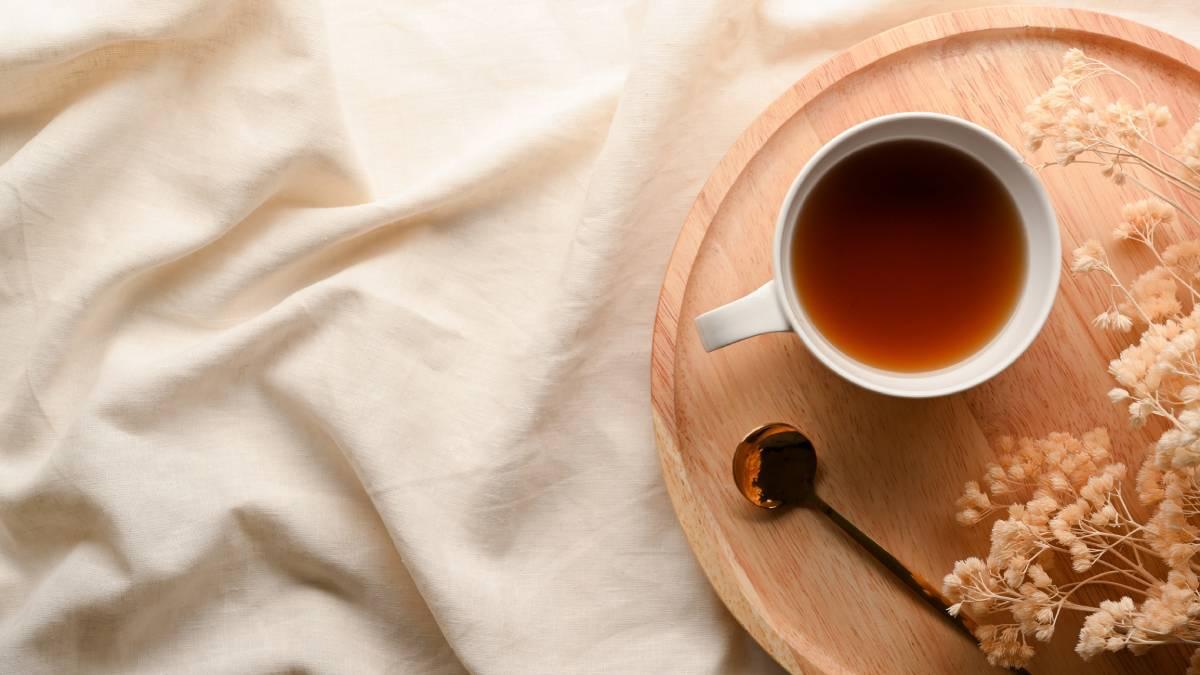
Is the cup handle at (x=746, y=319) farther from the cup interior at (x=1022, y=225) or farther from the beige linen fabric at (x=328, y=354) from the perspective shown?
the beige linen fabric at (x=328, y=354)

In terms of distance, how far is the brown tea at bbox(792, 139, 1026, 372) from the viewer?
91cm

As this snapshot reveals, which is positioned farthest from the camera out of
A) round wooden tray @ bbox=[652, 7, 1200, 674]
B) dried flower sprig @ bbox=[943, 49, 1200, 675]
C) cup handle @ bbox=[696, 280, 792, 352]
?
round wooden tray @ bbox=[652, 7, 1200, 674]

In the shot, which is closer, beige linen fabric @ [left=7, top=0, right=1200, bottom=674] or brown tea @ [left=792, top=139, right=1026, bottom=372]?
brown tea @ [left=792, top=139, right=1026, bottom=372]

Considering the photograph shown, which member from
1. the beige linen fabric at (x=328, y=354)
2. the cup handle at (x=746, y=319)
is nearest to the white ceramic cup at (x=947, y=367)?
the cup handle at (x=746, y=319)

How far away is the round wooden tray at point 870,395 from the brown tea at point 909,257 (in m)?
0.05

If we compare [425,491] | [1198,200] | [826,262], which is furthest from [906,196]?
[425,491]

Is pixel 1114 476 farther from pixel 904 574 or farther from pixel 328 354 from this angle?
pixel 328 354

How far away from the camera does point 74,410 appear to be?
107cm

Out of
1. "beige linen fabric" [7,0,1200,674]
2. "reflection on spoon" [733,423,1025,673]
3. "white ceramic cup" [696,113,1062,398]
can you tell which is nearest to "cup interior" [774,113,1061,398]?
"white ceramic cup" [696,113,1062,398]

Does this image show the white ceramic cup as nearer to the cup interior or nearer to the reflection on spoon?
the cup interior

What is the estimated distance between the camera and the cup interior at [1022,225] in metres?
0.85

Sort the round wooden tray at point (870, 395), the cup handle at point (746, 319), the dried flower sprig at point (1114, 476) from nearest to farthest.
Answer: the dried flower sprig at point (1114, 476)
the cup handle at point (746, 319)
the round wooden tray at point (870, 395)

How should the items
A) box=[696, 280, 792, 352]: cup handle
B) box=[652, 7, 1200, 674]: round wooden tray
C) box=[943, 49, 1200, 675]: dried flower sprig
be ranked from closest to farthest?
box=[943, 49, 1200, 675]: dried flower sprig < box=[696, 280, 792, 352]: cup handle < box=[652, 7, 1200, 674]: round wooden tray

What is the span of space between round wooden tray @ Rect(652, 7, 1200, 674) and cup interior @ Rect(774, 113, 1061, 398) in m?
0.07
